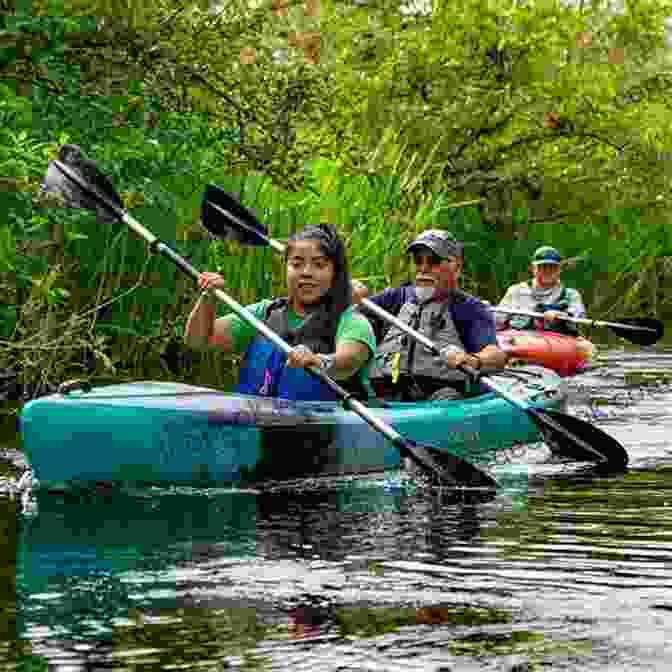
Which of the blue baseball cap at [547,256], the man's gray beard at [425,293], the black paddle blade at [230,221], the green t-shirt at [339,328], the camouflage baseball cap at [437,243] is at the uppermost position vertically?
the blue baseball cap at [547,256]

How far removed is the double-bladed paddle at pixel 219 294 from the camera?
28.7ft

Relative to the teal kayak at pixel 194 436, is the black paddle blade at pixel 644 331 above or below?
above

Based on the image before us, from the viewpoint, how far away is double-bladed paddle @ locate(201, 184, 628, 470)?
10.1 m

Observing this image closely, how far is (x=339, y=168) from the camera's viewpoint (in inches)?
570

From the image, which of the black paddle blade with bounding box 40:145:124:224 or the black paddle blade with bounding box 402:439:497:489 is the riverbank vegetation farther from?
the black paddle blade with bounding box 402:439:497:489

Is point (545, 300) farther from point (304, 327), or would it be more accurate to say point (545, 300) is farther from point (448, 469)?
point (448, 469)

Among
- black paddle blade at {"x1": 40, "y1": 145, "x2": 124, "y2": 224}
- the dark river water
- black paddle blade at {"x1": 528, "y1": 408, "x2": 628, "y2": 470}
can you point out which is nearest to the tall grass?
black paddle blade at {"x1": 528, "y1": 408, "x2": 628, "y2": 470}

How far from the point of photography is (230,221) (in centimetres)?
1037

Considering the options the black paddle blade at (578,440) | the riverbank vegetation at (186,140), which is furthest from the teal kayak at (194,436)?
the riverbank vegetation at (186,140)

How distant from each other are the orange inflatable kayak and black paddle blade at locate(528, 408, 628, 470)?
15.6ft

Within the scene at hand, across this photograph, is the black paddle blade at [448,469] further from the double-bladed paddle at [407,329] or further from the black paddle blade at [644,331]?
the black paddle blade at [644,331]

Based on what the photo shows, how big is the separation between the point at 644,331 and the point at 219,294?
6275 mm

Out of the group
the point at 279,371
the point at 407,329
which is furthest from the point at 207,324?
the point at 407,329

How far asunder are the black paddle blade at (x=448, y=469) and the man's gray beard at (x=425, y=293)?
215 cm
